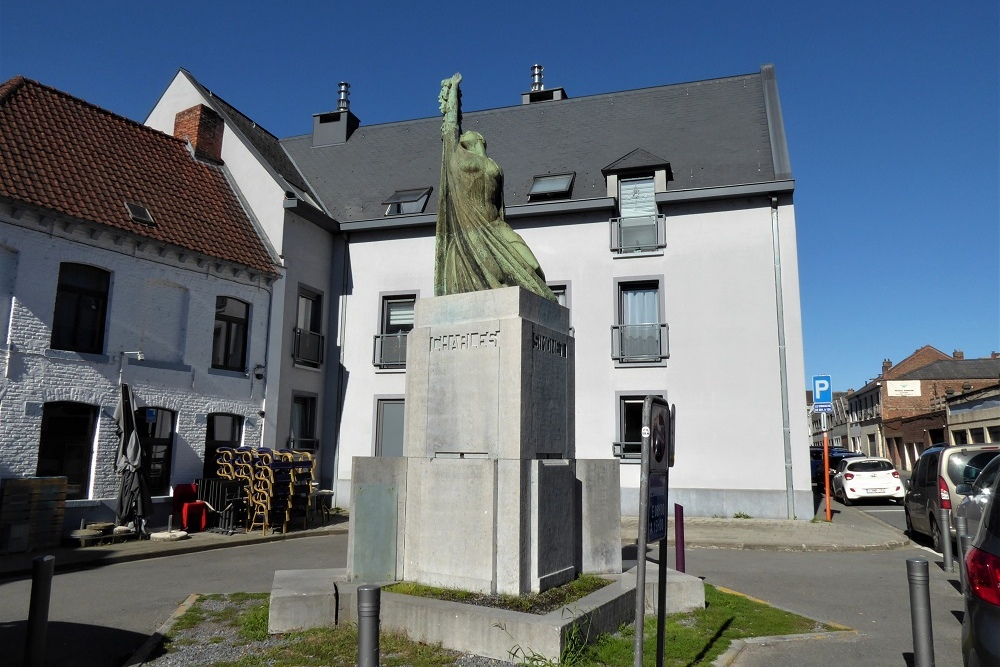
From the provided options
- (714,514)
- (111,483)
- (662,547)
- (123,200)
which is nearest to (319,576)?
(662,547)

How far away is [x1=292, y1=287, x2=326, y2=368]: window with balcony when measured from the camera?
1934 centimetres

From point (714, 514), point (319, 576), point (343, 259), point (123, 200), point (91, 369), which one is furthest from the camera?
point (343, 259)

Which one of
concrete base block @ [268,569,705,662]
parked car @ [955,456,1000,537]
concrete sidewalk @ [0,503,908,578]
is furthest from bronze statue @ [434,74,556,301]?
parked car @ [955,456,1000,537]

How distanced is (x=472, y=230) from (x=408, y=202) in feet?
48.3

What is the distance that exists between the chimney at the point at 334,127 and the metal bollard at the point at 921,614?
2408 centimetres

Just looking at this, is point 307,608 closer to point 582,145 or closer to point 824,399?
point 824,399

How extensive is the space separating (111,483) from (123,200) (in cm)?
592

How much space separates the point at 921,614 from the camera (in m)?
4.44

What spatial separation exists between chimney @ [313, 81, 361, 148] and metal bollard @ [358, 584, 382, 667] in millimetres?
23950

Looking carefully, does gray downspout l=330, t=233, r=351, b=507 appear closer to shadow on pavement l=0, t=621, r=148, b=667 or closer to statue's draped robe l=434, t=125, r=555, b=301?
shadow on pavement l=0, t=621, r=148, b=667

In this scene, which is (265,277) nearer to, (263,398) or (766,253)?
(263,398)

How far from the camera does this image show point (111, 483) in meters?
14.1

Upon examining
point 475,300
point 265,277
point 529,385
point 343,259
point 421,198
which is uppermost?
point 421,198

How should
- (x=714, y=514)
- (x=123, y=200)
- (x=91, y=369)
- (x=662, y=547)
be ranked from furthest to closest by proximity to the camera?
1. (x=714, y=514)
2. (x=123, y=200)
3. (x=91, y=369)
4. (x=662, y=547)
